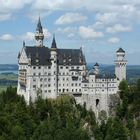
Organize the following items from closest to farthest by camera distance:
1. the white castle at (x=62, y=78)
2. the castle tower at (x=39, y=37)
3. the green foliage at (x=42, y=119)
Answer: the green foliage at (x=42, y=119) → the white castle at (x=62, y=78) → the castle tower at (x=39, y=37)

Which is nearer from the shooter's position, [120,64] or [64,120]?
[64,120]

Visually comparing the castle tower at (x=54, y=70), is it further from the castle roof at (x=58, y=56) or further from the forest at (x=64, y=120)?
the forest at (x=64, y=120)

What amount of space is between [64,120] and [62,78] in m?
13.2

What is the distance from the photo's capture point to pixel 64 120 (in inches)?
3905

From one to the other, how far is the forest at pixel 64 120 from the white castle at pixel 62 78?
244cm

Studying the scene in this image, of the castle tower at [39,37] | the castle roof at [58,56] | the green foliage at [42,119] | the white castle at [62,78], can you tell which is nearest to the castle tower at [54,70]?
the white castle at [62,78]

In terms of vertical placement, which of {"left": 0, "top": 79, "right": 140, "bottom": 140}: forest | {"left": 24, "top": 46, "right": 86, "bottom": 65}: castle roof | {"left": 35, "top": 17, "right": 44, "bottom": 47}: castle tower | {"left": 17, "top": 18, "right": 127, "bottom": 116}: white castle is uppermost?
{"left": 35, "top": 17, "right": 44, "bottom": 47}: castle tower

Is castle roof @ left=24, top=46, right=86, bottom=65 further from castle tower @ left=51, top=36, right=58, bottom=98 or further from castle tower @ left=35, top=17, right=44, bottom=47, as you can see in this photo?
castle tower @ left=35, top=17, right=44, bottom=47

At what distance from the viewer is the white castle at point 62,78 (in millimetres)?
105562

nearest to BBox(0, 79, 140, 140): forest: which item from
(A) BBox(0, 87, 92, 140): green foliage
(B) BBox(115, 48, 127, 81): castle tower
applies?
(A) BBox(0, 87, 92, 140): green foliage

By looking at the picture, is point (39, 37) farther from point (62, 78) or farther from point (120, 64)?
point (120, 64)

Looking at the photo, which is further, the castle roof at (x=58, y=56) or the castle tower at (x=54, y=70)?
the castle tower at (x=54, y=70)

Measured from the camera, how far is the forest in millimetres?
87188

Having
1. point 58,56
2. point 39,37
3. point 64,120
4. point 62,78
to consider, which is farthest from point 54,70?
point 64,120
